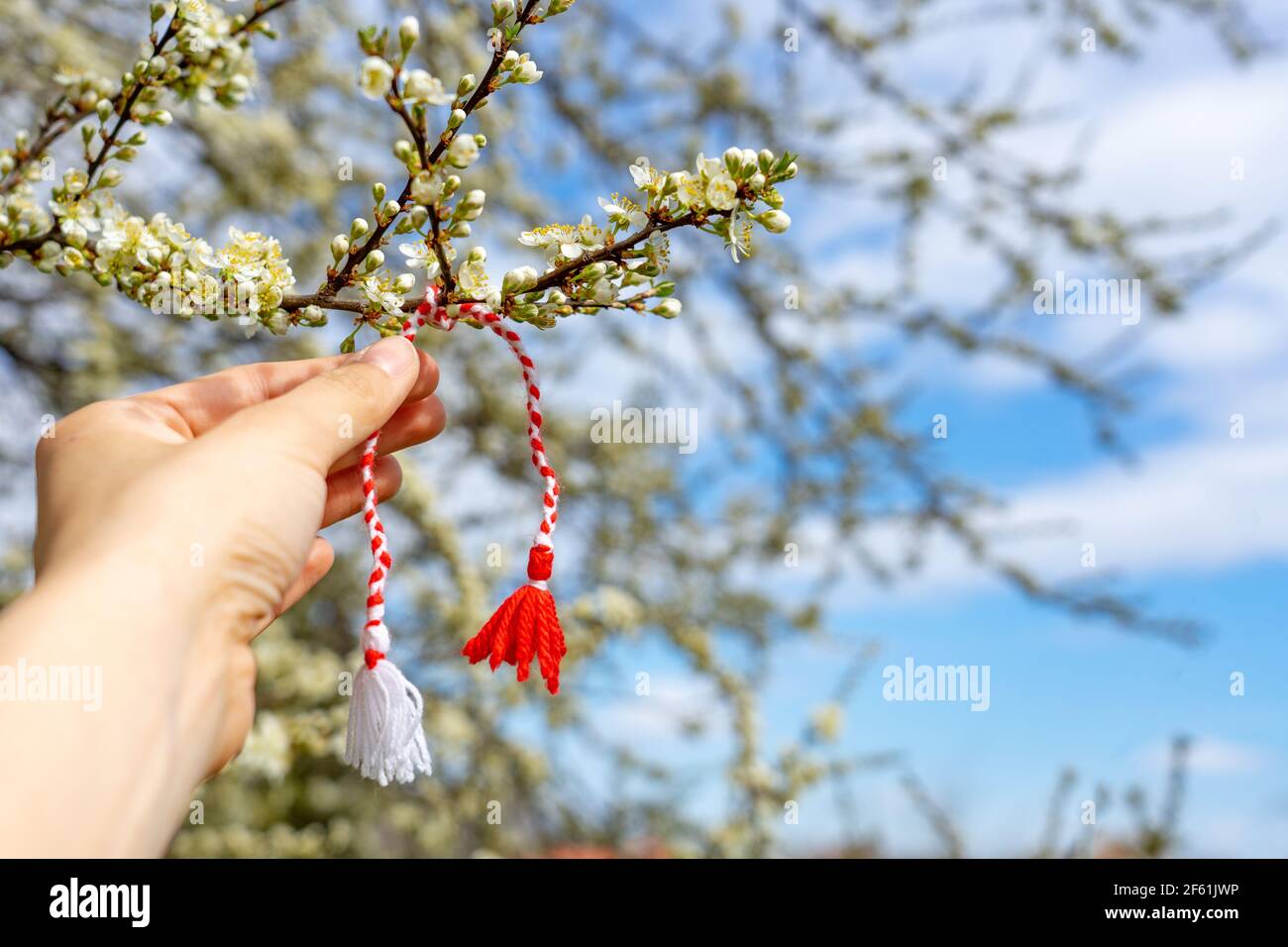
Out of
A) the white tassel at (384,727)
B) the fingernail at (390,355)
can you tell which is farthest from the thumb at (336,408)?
the white tassel at (384,727)

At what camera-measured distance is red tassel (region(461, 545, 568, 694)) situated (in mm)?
1251

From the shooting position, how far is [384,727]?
1.19 meters

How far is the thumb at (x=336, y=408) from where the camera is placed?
44.2 inches

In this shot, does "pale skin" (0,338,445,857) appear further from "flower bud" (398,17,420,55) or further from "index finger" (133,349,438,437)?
"flower bud" (398,17,420,55)

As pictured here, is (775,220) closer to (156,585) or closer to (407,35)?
(407,35)

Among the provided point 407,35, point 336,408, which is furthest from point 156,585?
point 407,35

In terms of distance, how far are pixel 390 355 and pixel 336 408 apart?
126 millimetres

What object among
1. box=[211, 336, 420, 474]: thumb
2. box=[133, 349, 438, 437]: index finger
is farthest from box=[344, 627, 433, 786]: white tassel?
box=[133, 349, 438, 437]: index finger

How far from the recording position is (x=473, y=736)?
2879 millimetres

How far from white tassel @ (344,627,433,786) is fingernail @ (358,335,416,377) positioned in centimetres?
35

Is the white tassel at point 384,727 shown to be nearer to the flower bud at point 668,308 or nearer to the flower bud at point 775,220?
the flower bud at point 668,308
